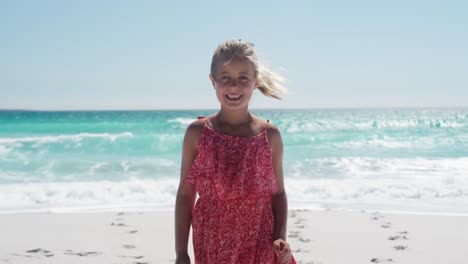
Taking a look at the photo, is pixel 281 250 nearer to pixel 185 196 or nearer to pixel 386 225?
pixel 185 196

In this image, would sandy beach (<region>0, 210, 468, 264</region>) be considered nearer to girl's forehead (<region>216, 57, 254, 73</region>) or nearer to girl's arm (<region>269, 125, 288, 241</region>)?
girl's arm (<region>269, 125, 288, 241</region>)

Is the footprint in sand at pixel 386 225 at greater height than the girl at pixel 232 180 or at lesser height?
lesser

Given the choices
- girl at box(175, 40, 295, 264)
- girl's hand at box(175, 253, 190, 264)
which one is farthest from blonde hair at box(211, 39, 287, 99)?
girl's hand at box(175, 253, 190, 264)

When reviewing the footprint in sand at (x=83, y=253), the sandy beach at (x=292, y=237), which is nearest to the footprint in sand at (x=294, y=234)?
the sandy beach at (x=292, y=237)

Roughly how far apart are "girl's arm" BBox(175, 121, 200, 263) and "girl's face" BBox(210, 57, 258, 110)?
0.52 feet

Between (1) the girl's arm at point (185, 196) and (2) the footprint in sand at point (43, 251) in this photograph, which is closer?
(1) the girl's arm at point (185, 196)

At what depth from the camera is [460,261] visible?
16.8ft

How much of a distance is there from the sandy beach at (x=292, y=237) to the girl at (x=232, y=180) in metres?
3.19

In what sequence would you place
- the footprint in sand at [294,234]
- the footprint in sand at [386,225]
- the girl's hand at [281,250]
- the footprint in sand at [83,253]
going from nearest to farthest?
the girl's hand at [281,250] → the footprint in sand at [83,253] → the footprint in sand at [294,234] → the footprint in sand at [386,225]

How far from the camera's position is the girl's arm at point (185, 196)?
6.59 ft

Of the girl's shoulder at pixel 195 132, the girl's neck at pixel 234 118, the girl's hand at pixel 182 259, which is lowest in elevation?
the girl's hand at pixel 182 259

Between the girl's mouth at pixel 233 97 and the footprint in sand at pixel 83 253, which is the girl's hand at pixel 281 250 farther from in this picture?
the footprint in sand at pixel 83 253

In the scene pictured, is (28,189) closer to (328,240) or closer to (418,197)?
(328,240)

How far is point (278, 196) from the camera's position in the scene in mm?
2064
